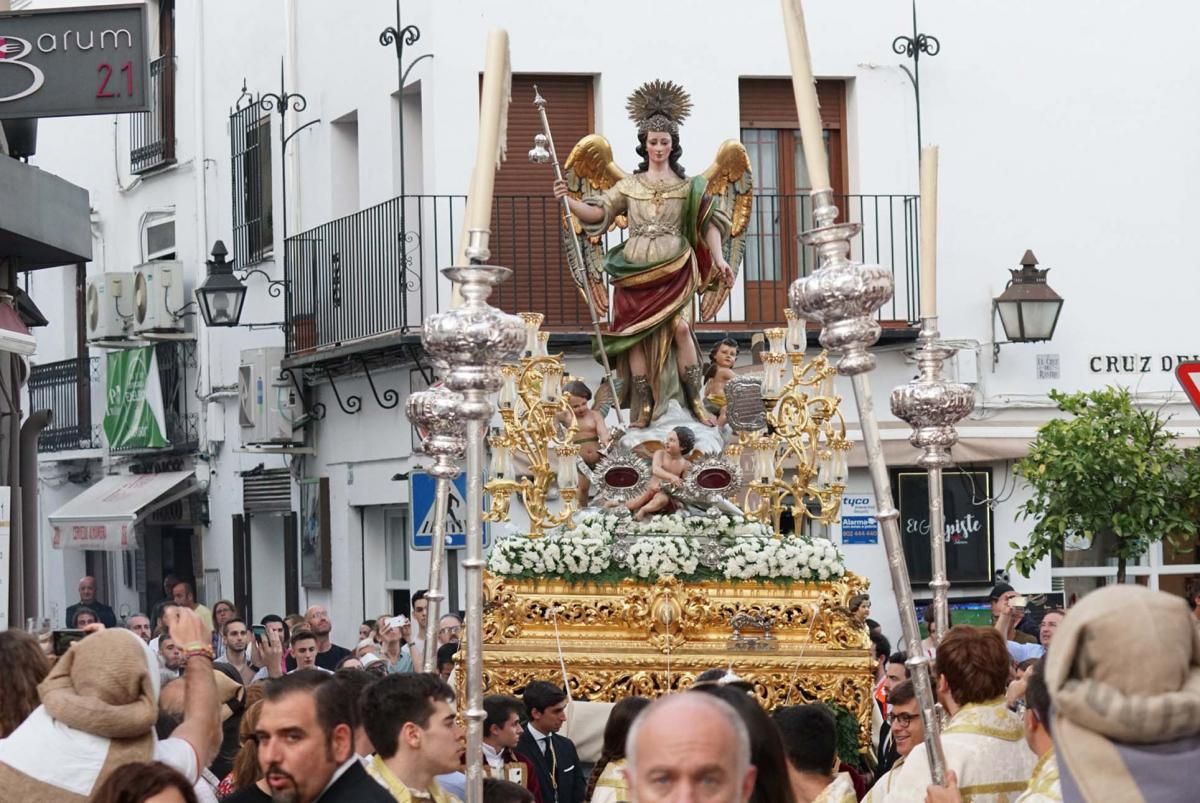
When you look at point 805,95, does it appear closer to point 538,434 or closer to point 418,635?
point 538,434

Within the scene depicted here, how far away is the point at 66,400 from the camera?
27.3 m

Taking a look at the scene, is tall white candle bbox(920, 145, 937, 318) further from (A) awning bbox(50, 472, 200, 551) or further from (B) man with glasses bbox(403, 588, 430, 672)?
(A) awning bbox(50, 472, 200, 551)

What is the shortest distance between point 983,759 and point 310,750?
213 cm

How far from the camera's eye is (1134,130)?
1997 centimetres

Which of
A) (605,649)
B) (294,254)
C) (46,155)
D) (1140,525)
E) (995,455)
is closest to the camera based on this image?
(605,649)

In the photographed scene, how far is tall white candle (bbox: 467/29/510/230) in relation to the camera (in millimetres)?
6965

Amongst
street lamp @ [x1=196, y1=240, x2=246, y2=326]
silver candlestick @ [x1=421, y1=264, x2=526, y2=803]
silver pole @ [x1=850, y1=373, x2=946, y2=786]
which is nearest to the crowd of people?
silver pole @ [x1=850, y1=373, x2=946, y2=786]

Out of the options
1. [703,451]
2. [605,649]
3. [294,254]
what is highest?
[294,254]

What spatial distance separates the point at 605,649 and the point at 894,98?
9.96 meters

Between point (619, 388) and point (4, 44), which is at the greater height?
point (4, 44)

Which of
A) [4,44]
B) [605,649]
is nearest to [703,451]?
[605,649]

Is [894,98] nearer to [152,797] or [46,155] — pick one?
[46,155]

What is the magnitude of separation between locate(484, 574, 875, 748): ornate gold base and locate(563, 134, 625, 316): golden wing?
1703 mm

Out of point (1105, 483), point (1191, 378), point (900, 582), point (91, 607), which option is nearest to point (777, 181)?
point (1105, 483)
